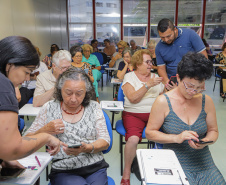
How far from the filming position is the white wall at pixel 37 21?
5117mm

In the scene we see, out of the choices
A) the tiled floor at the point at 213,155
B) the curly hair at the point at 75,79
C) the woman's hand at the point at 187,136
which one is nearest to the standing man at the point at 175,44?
the tiled floor at the point at 213,155

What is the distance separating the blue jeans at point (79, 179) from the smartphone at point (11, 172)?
13.3 inches

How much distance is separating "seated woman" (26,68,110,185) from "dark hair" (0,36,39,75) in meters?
0.66

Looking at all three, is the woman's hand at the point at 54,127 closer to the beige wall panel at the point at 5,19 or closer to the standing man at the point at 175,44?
the standing man at the point at 175,44

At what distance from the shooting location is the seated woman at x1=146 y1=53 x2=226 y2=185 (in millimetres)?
1684

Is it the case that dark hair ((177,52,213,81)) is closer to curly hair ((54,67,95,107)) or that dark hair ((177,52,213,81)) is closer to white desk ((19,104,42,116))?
curly hair ((54,67,95,107))

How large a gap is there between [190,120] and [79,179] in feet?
3.06

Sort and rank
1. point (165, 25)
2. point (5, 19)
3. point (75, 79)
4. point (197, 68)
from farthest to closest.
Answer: point (5, 19) → point (165, 25) → point (75, 79) → point (197, 68)

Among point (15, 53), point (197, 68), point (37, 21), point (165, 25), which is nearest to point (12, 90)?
point (15, 53)

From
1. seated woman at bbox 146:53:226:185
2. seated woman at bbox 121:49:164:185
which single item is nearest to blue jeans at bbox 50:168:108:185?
seated woman at bbox 146:53:226:185

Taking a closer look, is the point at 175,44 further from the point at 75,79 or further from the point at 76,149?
the point at 76,149

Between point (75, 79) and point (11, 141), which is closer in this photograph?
point (11, 141)

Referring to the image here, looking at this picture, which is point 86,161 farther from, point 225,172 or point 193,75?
point 225,172

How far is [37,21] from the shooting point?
6.99m
